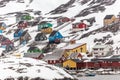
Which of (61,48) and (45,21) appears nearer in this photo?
(61,48)

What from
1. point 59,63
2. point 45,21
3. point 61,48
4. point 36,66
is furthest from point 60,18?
point 36,66

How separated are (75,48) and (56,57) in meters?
9.18

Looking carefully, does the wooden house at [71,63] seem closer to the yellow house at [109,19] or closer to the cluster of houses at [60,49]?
the cluster of houses at [60,49]

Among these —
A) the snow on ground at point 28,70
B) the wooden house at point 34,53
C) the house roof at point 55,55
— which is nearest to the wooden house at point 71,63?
the house roof at point 55,55

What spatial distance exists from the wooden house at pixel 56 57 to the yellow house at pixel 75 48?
1.49 metres

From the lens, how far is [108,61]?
122562mm

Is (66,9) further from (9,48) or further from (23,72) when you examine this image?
(23,72)

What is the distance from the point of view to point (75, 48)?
473 feet

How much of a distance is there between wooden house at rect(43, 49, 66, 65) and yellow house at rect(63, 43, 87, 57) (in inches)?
58.6

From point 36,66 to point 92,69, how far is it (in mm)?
79608

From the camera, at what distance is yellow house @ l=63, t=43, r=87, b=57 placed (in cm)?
13762

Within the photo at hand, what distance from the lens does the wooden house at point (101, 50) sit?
432 ft

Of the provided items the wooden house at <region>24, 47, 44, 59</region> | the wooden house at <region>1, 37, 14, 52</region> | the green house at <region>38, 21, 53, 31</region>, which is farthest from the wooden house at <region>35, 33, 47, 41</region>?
the wooden house at <region>24, 47, 44, 59</region>

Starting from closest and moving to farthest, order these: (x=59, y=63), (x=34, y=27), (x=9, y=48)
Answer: (x=59, y=63), (x=9, y=48), (x=34, y=27)
